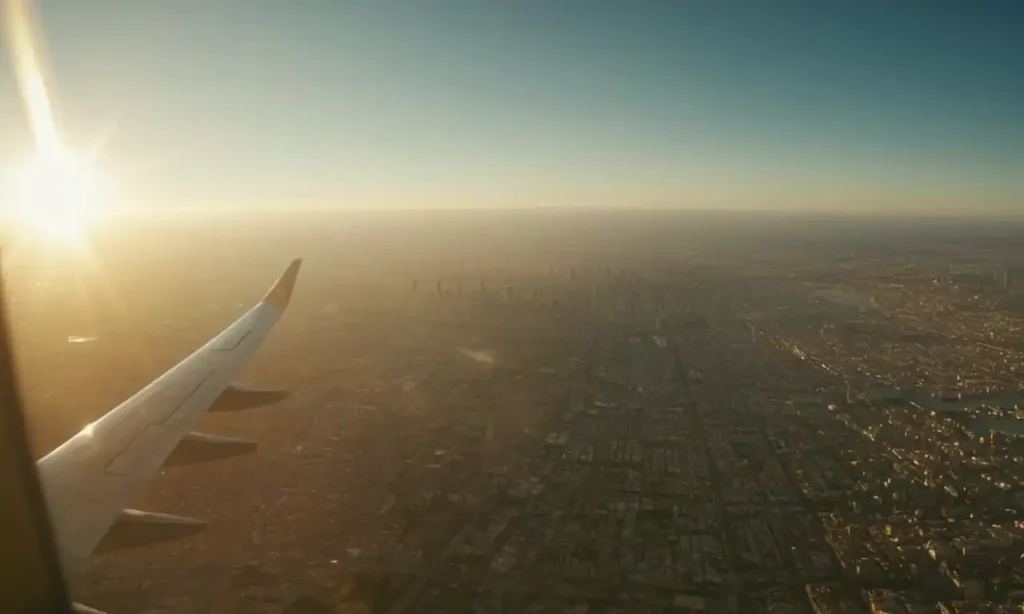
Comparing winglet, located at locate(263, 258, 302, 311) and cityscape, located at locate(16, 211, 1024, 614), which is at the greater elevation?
winglet, located at locate(263, 258, 302, 311)

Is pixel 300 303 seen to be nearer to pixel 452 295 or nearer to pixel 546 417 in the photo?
pixel 452 295

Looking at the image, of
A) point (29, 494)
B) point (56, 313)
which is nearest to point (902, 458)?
point (29, 494)

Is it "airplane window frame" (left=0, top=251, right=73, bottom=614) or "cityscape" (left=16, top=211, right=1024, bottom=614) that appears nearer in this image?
"airplane window frame" (left=0, top=251, right=73, bottom=614)

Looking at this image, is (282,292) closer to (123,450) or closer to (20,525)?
(123,450)

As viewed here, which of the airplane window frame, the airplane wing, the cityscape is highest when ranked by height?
the airplane window frame

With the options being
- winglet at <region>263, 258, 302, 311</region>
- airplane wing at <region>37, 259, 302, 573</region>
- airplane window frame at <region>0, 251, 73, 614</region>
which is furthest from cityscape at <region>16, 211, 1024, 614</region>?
airplane window frame at <region>0, 251, 73, 614</region>

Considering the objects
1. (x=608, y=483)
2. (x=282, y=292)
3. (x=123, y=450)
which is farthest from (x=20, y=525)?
(x=608, y=483)

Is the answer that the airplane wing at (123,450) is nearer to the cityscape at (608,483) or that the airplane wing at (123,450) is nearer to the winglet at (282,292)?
the winglet at (282,292)

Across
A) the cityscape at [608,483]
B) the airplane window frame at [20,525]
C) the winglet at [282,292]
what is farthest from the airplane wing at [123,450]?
the cityscape at [608,483]

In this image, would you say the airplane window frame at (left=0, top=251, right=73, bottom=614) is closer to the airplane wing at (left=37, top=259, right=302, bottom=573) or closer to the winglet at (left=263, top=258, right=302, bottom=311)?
the airplane wing at (left=37, top=259, right=302, bottom=573)
